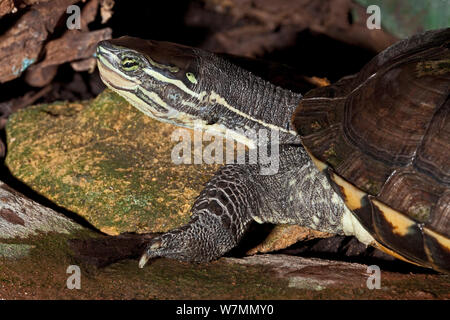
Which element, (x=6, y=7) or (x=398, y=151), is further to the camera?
(x=6, y=7)

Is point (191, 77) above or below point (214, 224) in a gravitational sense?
above

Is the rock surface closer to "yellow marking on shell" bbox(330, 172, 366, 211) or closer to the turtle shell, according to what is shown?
the turtle shell

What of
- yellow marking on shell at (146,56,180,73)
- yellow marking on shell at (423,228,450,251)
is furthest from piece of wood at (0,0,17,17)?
yellow marking on shell at (423,228,450,251)

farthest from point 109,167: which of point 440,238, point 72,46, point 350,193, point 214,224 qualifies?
point 440,238

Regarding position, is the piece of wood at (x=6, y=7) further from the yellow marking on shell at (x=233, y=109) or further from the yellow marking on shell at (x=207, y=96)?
the yellow marking on shell at (x=233, y=109)

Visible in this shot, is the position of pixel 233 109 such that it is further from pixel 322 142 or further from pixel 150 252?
pixel 150 252

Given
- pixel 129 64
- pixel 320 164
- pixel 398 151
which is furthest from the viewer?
pixel 129 64

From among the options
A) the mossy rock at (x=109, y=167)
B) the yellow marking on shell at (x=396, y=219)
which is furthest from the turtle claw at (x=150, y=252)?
the yellow marking on shell at (x=396, y=219)
